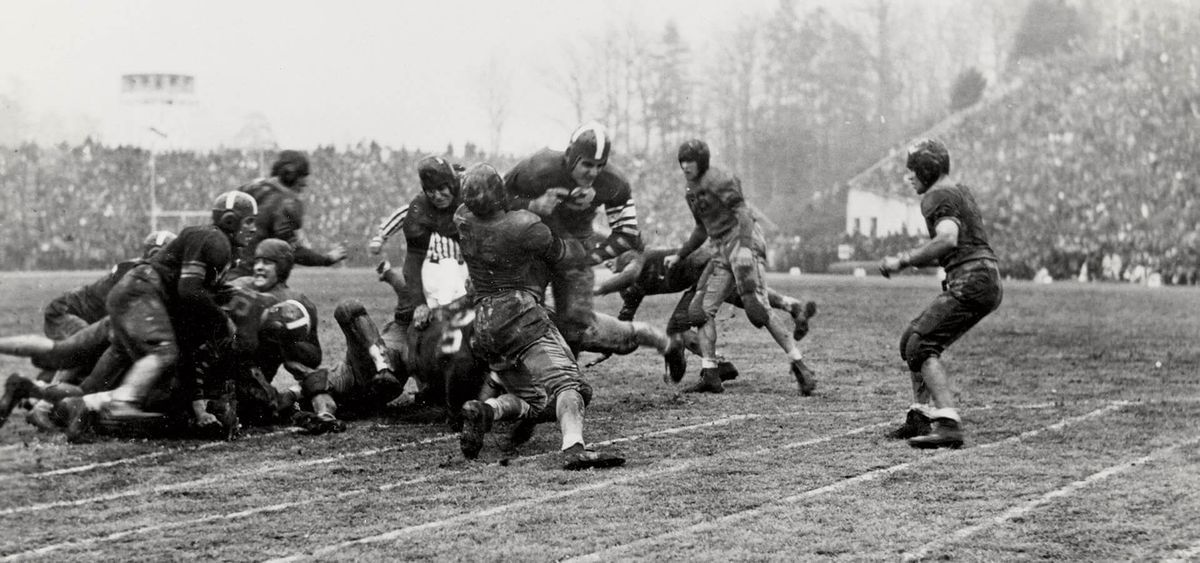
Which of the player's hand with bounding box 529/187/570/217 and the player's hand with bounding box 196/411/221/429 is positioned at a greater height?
the player's hand with bounding box 529/187/570/217

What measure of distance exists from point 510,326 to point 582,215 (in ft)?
6.98

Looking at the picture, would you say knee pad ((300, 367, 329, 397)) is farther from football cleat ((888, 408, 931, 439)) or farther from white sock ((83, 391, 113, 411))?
football cleat ((888, 408, 931, 439))

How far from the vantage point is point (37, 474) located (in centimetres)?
731

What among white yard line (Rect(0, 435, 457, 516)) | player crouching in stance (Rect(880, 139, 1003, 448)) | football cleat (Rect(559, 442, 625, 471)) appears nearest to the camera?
white yard line (Rect(0, 435, 457, 516))

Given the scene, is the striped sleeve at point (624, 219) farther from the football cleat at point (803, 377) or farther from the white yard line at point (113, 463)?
the white yard line at point (113, 463)

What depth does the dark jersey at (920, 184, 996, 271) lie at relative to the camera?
8180 mm

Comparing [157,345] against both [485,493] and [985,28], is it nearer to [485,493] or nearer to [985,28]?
[485,493]

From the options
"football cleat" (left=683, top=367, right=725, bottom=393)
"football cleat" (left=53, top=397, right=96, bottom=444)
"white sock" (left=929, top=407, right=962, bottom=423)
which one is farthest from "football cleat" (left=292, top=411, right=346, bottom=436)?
"white sock" (left=929, top=407, right=962, bottom=423)

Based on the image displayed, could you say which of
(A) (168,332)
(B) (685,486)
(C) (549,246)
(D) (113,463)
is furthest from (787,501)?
(A) (168,332)

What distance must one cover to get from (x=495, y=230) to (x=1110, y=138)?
3101cm

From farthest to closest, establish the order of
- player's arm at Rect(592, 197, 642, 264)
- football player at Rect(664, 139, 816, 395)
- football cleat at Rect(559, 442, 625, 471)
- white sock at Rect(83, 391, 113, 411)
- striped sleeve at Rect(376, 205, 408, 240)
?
football player at Rect(664, 139, 816, 395), striped sleeve at Rect(376, 205, 408, 240), player's arm at Rect(592, 197, 642, 264), white sock at Rect(83, 391, 113, 411), football cleat at Rect(559, 442, 625, 471)

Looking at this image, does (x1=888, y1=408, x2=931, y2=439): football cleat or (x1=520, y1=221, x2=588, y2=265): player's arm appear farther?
(x1=888, y1=408, x2=931, y2=439): football cleat

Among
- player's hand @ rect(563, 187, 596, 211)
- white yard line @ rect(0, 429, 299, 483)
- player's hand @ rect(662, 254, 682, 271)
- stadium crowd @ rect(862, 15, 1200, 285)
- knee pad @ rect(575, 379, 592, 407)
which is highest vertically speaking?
stadium crowd @ rect(862, 15, 1200, 285)

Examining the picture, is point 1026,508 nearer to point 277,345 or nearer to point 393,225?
point 277,345
